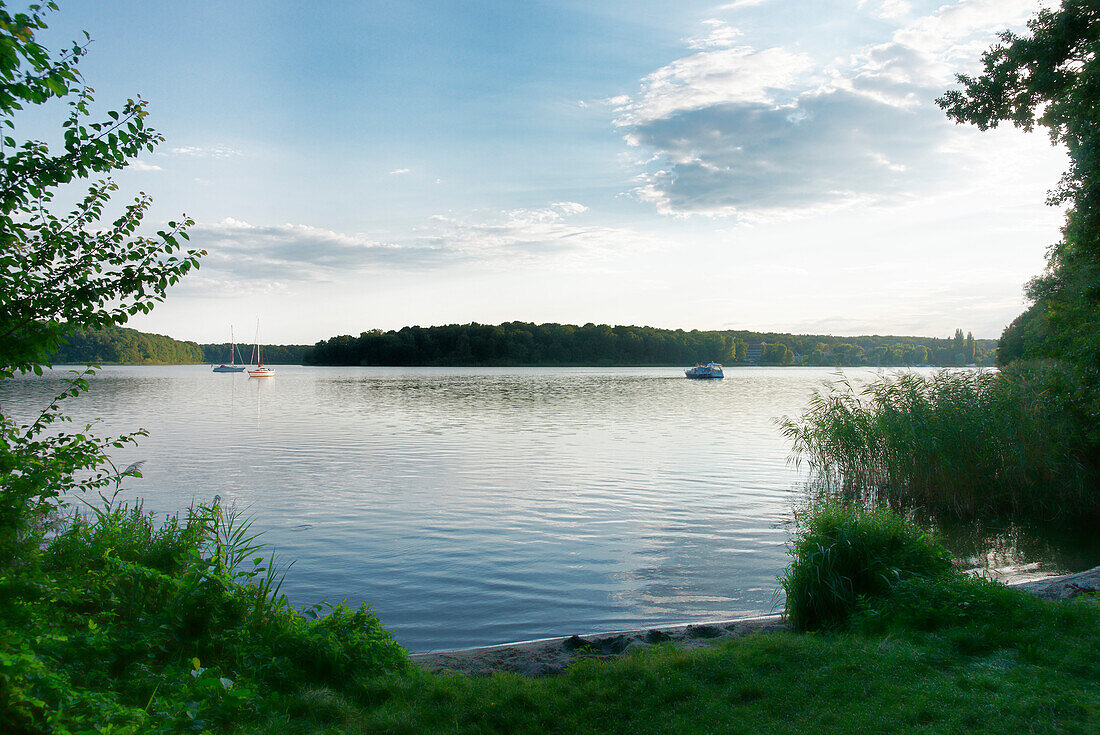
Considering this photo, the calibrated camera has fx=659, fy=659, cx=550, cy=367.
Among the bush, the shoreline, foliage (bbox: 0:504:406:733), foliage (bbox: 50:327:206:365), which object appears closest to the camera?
foliage (bbox: 0:504:406:733)

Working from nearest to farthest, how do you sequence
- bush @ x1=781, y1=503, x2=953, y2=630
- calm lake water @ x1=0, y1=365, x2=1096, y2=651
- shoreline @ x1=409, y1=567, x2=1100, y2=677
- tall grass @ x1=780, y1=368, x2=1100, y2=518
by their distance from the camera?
shoreline @ x1=409, y1=567, x2=1100, y2=677 → bush @ x1=781, y1=503, x2=953, y2=630 → calm lake water @ x1=0, y1=365, x2=1096, y2=651 → tall grass @ x1=780, y1=368, x2=1100, y2=518

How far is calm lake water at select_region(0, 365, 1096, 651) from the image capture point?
9.61 meters

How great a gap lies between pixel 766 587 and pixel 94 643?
876cm

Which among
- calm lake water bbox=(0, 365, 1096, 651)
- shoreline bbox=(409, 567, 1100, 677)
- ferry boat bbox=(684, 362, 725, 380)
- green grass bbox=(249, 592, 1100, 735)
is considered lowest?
calm lake water bbox=(0, 365, 1096, 651)

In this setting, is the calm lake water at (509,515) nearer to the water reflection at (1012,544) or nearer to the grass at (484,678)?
the water reflection at (1012,544)

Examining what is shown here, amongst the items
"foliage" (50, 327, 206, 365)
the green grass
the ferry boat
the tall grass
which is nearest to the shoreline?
the green grass

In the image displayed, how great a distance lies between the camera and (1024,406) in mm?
15883

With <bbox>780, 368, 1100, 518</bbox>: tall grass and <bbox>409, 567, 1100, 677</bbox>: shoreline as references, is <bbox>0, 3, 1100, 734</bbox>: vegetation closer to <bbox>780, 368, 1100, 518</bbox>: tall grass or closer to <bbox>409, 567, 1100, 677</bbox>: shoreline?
<bbox>409, 567, 1100, 677</bbox>: shoreline

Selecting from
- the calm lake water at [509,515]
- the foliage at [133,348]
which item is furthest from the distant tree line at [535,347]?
the calm lake water at [509,515]

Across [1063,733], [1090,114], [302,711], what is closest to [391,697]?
[302,711]

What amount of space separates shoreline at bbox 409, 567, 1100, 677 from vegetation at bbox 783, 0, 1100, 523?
6.88m

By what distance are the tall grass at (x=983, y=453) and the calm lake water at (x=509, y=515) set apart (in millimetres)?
1693

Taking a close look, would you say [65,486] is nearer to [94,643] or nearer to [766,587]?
[94,643]

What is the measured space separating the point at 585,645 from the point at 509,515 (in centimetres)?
751
